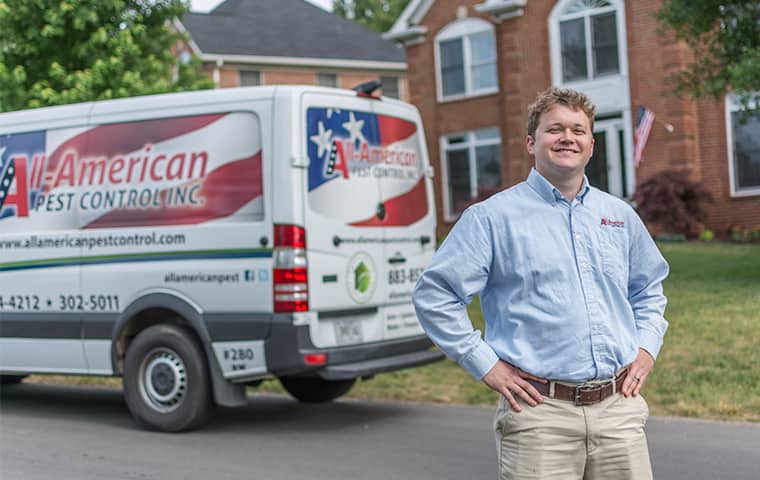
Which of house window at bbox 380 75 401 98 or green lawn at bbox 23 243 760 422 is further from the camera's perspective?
house window at bbox 380 75 401 98

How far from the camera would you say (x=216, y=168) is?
8.24 m

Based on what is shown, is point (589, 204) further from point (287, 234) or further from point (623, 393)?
point (287, 234)

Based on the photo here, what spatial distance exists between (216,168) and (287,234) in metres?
0.87

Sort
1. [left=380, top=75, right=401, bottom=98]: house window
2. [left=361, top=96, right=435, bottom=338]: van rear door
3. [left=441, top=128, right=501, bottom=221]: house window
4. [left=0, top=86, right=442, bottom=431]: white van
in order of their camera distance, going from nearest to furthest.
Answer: [left=0, top=86, right=442, bottom=431]: white van < [left=361, top=96, right=435, bottom=338]: van rear door < [left=441, top=128, right=501, bottom=221]: house window < [left=380, top=75, right=401, bottom=98]: house window

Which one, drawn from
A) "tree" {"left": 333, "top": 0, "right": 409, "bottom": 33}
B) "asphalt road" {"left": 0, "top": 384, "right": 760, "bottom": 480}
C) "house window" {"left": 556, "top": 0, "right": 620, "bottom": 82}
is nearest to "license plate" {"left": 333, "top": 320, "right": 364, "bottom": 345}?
"asphalt road" {"left": 0, "top": 384, "right": 760, "bottom": 480}

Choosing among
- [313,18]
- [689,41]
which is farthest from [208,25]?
[689,41]

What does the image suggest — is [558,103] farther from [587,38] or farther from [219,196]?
[587,38]

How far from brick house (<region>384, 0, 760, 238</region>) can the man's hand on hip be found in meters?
18.8

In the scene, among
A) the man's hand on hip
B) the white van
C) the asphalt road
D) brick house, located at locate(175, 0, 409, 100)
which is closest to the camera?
the man's hand on hip

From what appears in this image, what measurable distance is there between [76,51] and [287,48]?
2227cm

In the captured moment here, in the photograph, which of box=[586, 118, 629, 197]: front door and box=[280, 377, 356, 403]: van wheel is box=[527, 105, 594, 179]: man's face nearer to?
box=[280, 377, 356, 403]: van wheel

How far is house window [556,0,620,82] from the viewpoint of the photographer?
23.6 metres

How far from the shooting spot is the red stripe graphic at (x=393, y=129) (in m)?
8.79

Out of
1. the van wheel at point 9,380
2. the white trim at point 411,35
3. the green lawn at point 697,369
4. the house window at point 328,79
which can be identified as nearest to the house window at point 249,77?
the house window at point 328,79
